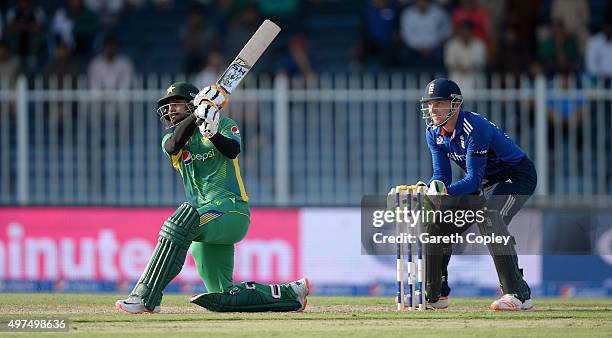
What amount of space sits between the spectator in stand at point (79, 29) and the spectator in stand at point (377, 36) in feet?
11.9

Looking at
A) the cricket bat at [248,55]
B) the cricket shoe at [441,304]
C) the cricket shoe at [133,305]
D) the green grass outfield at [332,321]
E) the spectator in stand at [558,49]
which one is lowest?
the green grass outfield at [332,321]

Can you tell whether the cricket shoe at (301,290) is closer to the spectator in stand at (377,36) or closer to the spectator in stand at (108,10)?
the spectator in stand at (377,36)

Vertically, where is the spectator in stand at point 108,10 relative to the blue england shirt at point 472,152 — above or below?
above

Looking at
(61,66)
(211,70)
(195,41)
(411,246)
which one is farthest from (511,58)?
(411,246)

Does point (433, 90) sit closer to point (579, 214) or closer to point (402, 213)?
point (402, 213)

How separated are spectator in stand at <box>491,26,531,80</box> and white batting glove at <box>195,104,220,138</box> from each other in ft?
24.6

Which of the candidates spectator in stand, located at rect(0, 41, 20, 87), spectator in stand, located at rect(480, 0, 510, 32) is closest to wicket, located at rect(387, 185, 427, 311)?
spectator in stand, located at rect(0, 41, 20, 87)

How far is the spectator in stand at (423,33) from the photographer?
57.5 feet

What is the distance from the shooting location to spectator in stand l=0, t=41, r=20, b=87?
17.2 meters

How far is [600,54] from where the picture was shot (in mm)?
16688

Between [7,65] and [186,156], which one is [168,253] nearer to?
[186,156]

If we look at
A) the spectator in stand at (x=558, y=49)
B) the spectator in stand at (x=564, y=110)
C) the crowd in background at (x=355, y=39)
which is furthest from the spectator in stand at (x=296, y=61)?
the spectator in stand at (x=564, y=110)

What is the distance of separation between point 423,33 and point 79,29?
457 cm

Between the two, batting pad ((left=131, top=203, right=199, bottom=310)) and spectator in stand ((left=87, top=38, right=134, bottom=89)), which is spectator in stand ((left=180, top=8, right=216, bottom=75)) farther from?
batting pad ((left=131, top=203, right=199, bottom=310))
